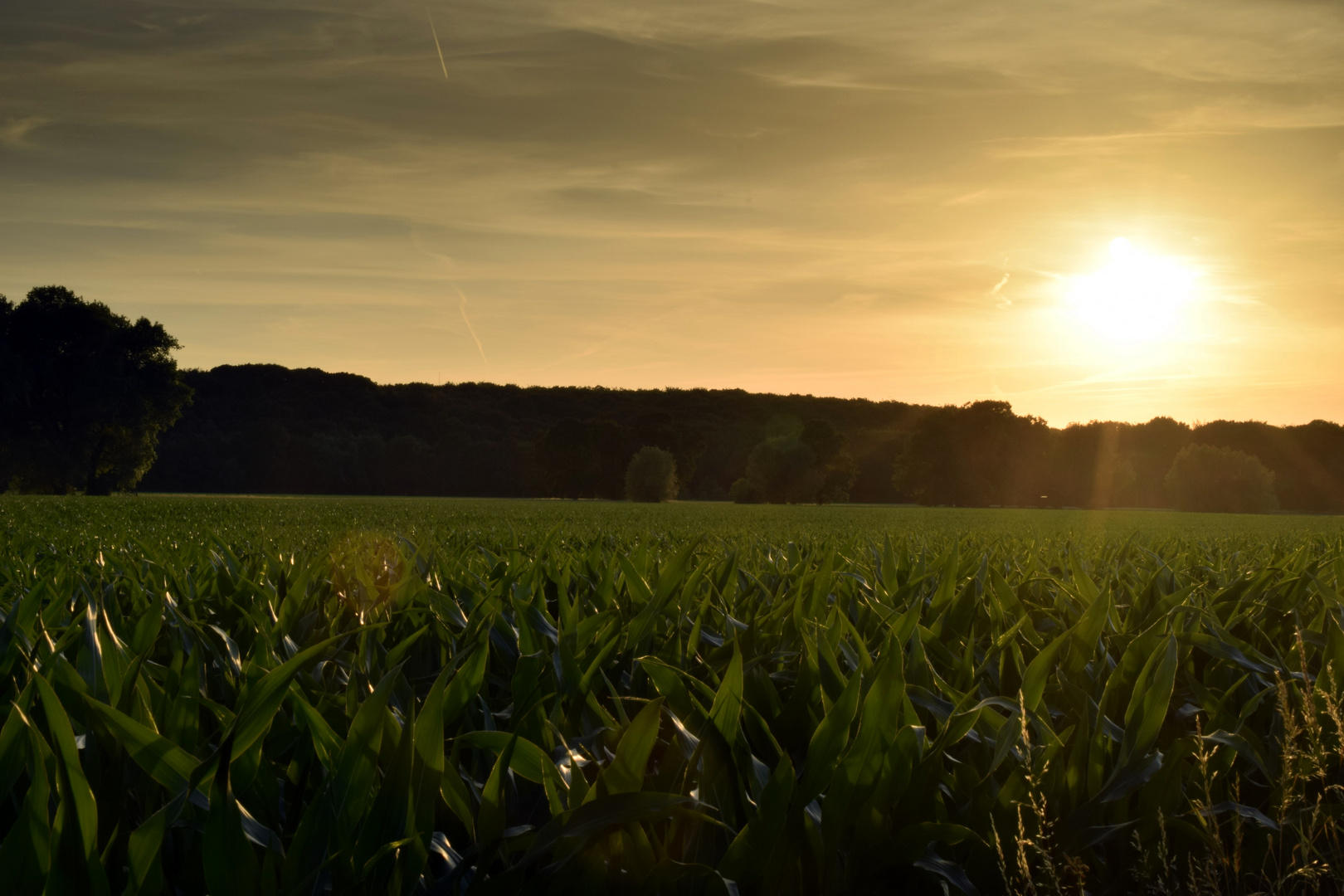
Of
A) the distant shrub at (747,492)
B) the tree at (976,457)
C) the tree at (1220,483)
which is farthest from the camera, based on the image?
the tree at (976,457)

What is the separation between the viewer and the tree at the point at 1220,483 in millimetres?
57781

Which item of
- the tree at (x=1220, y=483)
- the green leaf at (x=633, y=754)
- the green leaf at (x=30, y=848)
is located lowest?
the green leaf at (x=30, y=848)

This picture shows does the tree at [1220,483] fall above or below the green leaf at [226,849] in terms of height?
above

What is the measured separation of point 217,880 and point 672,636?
1.22 meters

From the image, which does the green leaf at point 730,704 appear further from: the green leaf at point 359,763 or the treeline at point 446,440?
the treeline at point 446,440

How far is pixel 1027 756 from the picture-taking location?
116 cm

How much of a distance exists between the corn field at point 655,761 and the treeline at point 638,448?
67341 mm

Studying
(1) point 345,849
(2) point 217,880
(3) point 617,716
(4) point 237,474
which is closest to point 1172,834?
(3) point 617,716

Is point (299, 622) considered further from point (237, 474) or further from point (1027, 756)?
point (237, 474)

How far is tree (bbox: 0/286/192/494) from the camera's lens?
42375mm

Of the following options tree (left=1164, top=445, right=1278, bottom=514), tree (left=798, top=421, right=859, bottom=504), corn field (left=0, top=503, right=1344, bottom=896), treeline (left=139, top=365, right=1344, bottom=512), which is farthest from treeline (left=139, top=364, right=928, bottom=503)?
corn field (left=0, top=503, right=1344, bottom=896)

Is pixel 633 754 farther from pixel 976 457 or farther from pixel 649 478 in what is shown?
pixel 976 457

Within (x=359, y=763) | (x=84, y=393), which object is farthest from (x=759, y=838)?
(x=84, y=393)

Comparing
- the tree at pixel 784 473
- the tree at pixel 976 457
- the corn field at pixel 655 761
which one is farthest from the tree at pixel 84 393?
the tree at pixel 976 457
